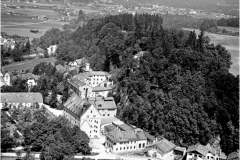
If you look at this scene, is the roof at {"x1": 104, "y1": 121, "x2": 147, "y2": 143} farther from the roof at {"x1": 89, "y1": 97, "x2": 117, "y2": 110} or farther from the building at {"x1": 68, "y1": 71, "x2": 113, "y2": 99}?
the building at {"x1": 68, "y1": 71, "x2": 113, "y2": 99}

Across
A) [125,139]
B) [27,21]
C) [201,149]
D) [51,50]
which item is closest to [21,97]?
[125,139]

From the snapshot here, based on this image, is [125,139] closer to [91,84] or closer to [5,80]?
[91,84]

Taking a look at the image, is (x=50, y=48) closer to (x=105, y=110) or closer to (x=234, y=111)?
(x=105, y=110)

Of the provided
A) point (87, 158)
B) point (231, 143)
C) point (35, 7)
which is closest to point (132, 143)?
point (87, 158)

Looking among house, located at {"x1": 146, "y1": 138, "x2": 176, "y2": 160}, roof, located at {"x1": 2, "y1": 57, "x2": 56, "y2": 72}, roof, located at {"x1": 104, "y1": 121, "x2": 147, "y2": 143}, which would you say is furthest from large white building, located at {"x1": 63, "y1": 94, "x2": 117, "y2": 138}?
roof, located at {"x1": 2, "y1": 57, "x2": 56, "y2": 72}

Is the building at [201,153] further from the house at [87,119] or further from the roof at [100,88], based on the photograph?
the roof at [100,88]
